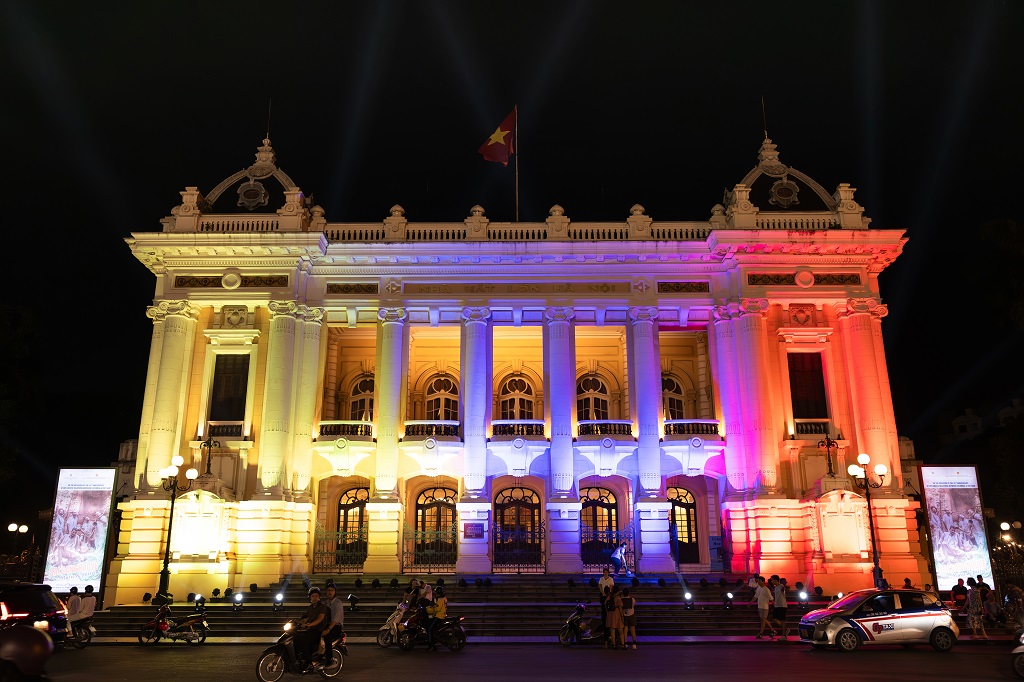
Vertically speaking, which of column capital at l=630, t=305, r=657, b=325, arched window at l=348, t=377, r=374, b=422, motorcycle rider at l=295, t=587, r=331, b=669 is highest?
column capital at l=630, t=305, r=657, b=325

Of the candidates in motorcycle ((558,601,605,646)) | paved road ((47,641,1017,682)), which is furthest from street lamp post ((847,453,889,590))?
motorcycle ((558,601,605,646))

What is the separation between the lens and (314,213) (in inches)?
1267

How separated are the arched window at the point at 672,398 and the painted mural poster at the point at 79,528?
22.1m

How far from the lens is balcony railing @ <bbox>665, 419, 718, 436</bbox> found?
30156 millimetres

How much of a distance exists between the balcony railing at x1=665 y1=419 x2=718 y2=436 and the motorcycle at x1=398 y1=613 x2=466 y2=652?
1479 centimetres

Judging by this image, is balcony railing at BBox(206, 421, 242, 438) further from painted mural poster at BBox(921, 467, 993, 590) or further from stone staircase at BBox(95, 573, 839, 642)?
painted mural poster at BBox(921, 467, 993, 590)

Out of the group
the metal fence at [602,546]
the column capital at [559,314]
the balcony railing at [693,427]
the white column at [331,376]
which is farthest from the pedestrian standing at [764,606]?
the white column at [331,376]

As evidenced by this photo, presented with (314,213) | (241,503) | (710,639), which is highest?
(314,213)

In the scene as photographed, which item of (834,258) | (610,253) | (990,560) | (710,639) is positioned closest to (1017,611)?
(990,560)

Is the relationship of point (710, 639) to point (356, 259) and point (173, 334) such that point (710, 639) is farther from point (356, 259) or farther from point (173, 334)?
point (173, 334)

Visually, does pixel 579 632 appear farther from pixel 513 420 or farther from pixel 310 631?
pixel 513 420

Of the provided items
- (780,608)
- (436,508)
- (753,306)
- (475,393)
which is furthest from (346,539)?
(753,306)

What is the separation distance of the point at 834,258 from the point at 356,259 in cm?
1892

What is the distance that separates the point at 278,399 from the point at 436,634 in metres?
14.6
